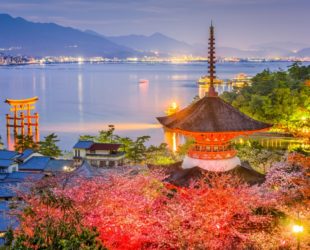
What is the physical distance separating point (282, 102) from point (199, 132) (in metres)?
24.3

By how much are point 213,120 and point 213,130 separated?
275mm

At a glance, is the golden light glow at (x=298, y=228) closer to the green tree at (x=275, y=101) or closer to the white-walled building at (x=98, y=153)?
the white-walled building at (x=98, y=153)

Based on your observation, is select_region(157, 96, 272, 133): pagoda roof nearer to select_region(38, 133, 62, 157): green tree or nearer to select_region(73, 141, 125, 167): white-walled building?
select_region(73, 141, 125, 167): white-walled building

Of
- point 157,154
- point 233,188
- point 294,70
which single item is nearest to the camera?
point 233,188

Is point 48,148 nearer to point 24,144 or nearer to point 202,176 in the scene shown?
point 24,144

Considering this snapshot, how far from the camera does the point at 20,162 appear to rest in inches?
918

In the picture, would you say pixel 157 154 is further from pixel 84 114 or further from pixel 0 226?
pixel 84 114

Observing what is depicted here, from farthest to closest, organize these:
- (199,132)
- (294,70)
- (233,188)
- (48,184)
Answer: (294,70) < (48,184) < (199,132) < (233,188)

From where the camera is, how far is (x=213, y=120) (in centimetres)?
956

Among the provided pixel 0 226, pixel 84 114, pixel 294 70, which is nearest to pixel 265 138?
pixel 294 70

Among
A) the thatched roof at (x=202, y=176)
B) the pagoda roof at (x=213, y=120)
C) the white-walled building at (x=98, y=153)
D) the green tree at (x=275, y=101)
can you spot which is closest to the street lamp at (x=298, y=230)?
the thatched roof at (x=202, y=176)

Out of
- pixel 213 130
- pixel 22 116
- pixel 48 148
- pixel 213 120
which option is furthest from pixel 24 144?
pixel 213 130

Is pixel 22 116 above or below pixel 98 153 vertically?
above

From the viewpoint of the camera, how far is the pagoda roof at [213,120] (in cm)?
945
